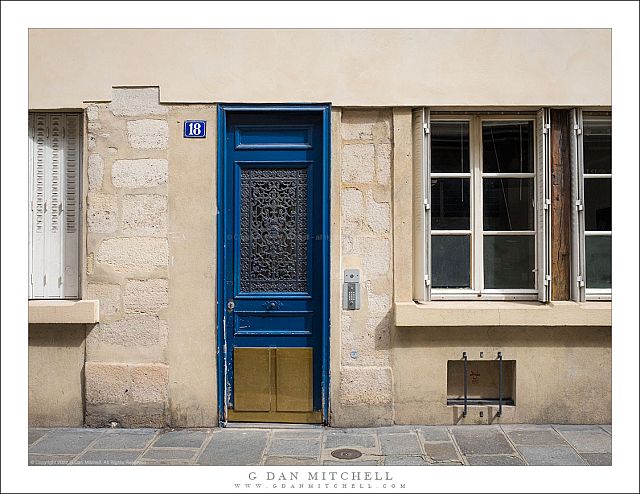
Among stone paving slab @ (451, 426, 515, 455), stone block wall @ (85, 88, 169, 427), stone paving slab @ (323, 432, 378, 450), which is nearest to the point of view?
stone paving slab @ (451, 426, 515, 455)

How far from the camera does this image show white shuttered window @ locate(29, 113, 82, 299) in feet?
17.0

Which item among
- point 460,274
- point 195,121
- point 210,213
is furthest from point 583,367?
point 195,121

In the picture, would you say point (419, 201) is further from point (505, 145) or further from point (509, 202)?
point (505, 145)

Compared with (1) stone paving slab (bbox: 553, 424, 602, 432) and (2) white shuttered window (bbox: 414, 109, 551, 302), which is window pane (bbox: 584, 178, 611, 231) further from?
(1) stone paving slab (bbox: 553, 424, 602, 432)

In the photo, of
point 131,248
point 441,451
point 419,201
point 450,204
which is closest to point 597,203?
point 450,204

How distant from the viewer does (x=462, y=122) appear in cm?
518

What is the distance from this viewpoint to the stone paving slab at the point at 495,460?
4.30 m

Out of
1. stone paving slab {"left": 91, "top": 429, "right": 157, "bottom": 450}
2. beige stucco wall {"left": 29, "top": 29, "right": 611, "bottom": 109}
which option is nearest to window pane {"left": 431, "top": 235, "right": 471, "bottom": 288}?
beige stucco wall {"left": 29, "top": 29, "right": 611, "bottom": 109}

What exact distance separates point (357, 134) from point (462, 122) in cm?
92

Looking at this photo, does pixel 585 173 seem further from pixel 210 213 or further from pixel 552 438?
pixel 210 213

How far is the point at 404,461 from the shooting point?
4348 millimetres

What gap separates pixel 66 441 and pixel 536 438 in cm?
363

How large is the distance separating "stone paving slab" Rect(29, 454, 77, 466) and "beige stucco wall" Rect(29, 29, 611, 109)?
2837 millimetres

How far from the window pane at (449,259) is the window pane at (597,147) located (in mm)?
1192
